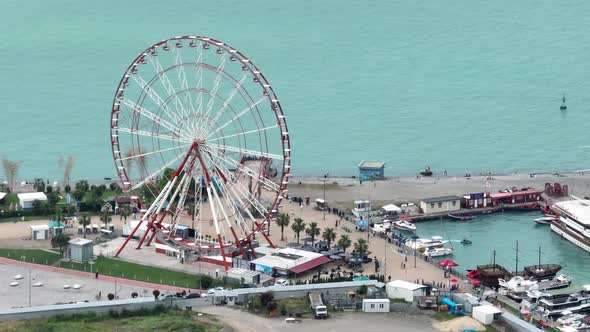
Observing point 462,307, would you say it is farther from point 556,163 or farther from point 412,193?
point 556,163

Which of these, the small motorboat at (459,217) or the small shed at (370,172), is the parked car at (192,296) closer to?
the small motorboat at (459,217)

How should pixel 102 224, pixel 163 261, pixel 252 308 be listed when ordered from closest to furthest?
pixel 252 308, pixel 163 261, pixel 102 224

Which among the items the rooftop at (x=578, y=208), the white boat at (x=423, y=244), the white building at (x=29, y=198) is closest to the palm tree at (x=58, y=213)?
the white building at (x=29, y=198)

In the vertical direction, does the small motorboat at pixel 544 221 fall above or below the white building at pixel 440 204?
below

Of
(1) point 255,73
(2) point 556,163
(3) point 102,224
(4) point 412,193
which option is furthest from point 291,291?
(2) point 556,163

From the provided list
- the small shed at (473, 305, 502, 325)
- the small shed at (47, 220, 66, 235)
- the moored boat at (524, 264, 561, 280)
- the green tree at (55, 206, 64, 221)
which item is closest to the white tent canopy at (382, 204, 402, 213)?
the moored boat at (524, 264, 561, 280)
